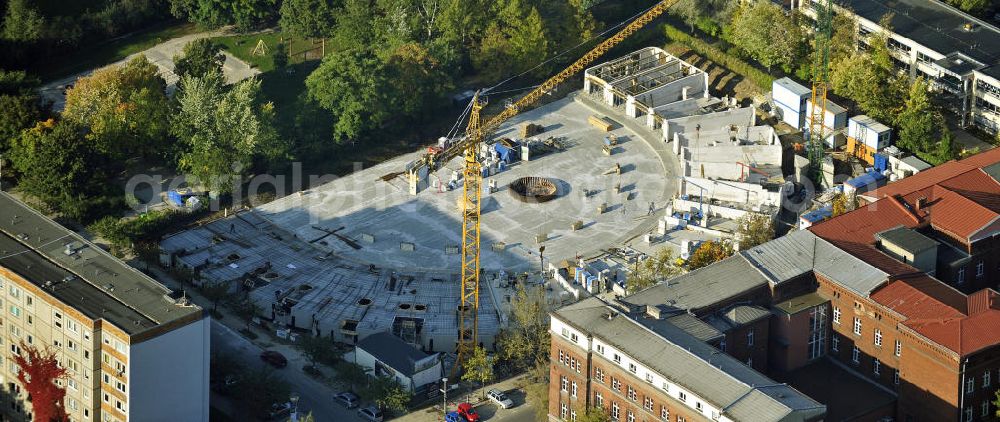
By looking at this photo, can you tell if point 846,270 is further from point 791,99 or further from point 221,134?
point 221,134

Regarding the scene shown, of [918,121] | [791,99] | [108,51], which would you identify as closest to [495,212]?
[791,99]

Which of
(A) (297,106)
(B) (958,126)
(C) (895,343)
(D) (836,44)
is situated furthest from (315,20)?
(C) (895,343)

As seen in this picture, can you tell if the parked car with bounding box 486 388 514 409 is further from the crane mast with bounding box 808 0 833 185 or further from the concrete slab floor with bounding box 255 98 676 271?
the crane mast with bounding box 808 0 833 185

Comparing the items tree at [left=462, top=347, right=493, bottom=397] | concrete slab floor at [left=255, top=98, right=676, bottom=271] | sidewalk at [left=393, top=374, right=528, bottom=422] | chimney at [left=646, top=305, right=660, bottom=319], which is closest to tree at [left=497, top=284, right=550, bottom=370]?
sidewalk at [left=393, top=374, right=528, bottom=422]

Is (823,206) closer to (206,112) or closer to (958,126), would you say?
(958,126)

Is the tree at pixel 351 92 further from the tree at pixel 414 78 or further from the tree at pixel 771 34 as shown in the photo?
the tree at pixel 771 34

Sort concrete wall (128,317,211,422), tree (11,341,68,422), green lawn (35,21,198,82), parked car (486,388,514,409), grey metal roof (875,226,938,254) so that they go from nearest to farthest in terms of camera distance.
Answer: concrete wall (128,317,211,422) < tree (11,341,68,422) < parked car (486,388,514,409) < grey metal roof (875,226,938,254) < green lawn (35,21,198,82)
